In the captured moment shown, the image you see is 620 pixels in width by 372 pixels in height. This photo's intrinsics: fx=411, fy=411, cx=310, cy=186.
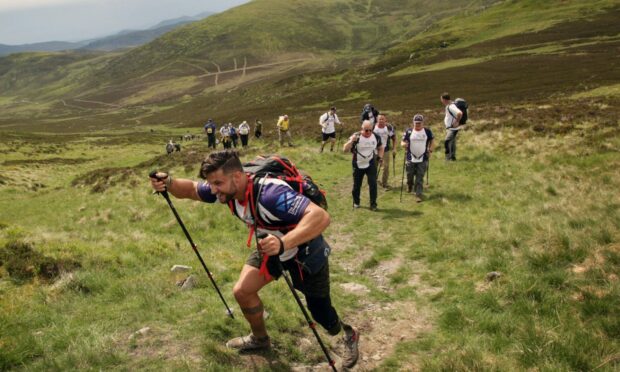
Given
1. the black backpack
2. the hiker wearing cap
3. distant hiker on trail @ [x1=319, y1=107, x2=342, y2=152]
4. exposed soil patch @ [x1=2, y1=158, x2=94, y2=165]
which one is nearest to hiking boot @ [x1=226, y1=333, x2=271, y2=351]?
the black backpack

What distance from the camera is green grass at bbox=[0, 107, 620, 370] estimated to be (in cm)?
536

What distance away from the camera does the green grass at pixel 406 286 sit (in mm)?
5363

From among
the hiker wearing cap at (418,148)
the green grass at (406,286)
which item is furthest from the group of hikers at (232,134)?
the hiker wearing cap at (418,148)

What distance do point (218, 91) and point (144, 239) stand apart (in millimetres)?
170070

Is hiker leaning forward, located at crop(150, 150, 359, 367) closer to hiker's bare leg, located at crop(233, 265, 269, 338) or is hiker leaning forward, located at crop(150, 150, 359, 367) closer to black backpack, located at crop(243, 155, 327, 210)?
hiker's bare leg, located at crop(233, 265, 269, 338)

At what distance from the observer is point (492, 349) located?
5.55m

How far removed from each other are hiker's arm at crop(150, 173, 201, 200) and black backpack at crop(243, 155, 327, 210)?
1066 mm

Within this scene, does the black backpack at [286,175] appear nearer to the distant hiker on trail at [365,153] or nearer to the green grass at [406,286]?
the green grass at [406,286]

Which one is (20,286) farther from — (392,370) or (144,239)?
(392,370)

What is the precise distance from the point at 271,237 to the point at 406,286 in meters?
5.33

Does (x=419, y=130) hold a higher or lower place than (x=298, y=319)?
higher

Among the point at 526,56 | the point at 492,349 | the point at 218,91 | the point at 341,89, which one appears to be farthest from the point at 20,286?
the point at 218,91

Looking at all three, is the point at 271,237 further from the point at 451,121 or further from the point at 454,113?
the point at 451,121

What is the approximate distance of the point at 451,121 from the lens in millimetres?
19047
